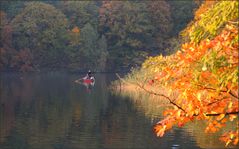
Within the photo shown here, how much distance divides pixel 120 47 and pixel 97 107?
162 feet

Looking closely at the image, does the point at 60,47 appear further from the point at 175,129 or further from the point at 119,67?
the point at 175,129

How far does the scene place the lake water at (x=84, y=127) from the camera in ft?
66.8

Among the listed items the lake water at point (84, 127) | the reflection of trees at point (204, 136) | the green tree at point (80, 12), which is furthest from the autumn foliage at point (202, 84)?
the green tree at point (80, 12)

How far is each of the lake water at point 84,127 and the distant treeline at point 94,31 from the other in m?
41.3

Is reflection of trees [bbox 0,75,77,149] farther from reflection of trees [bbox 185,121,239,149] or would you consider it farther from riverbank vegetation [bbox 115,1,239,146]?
riverbank vegetation [bbox 115,1,239,146]

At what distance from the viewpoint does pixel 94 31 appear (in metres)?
→ 79.1

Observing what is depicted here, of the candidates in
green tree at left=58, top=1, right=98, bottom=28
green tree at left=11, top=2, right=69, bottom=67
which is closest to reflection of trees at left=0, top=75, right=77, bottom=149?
green tree at left=11, top=2, right=69, bottom=67

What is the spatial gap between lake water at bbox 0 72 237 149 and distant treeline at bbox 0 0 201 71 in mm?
41291

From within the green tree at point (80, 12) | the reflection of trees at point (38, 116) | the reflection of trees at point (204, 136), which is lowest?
the reflection of trees at point (38, 116)

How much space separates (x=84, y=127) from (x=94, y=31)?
5531cm

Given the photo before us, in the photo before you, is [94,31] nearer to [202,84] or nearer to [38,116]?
[38,116]

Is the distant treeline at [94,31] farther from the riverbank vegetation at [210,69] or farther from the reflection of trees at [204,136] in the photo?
the riverbank vegetation at [210,69]

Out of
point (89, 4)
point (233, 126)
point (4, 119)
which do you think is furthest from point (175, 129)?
point (89, 4)

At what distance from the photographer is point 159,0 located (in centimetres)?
7938
